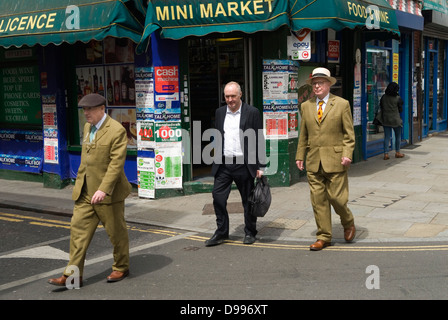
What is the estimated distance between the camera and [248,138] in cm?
664

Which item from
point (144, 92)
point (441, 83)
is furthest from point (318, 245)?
point (441, 83)

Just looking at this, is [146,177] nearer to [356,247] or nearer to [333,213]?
[333,213]

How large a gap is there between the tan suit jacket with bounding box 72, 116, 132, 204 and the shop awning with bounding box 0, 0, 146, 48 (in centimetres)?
416

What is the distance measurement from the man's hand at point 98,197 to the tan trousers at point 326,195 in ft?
8.37

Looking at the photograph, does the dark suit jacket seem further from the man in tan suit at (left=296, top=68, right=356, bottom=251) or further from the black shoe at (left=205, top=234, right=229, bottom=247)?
the black shoe at (left=205, top=234, right=229, bottom=247)

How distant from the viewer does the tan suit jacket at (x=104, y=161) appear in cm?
532

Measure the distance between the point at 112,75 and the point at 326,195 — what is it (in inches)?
226

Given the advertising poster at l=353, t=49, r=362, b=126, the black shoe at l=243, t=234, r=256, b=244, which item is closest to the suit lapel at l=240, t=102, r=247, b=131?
the black shoe at l=243, t=234, r=256, b=244

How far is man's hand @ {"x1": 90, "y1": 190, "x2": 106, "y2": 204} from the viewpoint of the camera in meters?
5.23

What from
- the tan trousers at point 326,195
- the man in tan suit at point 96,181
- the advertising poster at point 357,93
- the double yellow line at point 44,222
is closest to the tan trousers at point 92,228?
the man in tan suit at point 96,181

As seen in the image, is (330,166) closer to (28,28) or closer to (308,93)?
(308,93)

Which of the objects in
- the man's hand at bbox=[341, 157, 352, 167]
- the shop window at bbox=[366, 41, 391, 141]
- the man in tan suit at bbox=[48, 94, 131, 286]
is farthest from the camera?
the shop window at bbox=[366, 41, 391, 141]

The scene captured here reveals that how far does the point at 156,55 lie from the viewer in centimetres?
968
